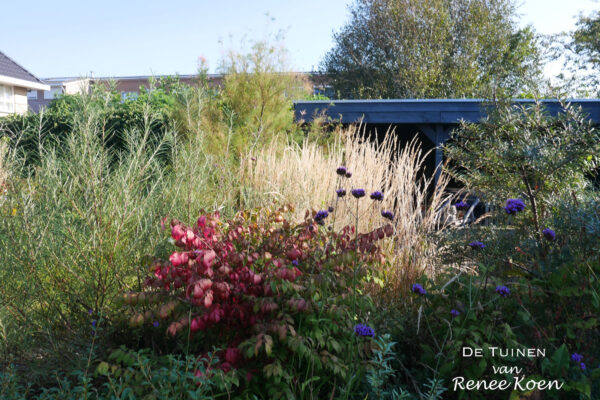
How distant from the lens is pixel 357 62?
838 inches

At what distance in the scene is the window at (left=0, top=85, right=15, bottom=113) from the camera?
17.4 m

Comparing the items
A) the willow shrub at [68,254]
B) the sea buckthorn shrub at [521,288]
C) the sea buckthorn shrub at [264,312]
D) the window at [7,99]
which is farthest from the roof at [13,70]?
the sea buckthorn shrub at [521,288]

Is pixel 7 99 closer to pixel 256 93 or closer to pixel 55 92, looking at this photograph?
pixel 55 92

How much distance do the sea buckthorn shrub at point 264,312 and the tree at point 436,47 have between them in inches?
699

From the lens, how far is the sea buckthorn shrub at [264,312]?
2133 millimetres

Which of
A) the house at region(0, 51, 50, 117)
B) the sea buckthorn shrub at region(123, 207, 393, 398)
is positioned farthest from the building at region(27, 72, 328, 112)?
the sea buckthorn shrub at region(123, 207, 393, 398)

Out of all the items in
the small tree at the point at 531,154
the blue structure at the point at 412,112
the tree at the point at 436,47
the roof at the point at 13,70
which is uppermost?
the tree at the point at 436,47

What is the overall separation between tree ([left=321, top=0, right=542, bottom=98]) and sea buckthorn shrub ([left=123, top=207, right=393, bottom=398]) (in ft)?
58.3

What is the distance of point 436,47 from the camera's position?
762 inches

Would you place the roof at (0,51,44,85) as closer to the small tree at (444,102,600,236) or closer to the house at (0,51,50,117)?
the house at (0,51,50,117)

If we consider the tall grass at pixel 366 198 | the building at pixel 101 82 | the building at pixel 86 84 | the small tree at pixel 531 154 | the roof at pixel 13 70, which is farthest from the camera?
the roof at pixel 13 70

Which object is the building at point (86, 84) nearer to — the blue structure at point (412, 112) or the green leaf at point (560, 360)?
the blue structure at point (412, 112)

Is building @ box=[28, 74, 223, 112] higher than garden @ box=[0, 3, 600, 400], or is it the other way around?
building @ box=[28, 74, 223, 112]

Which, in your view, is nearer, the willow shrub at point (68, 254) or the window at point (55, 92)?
the willow shrub at point (68, 254)
